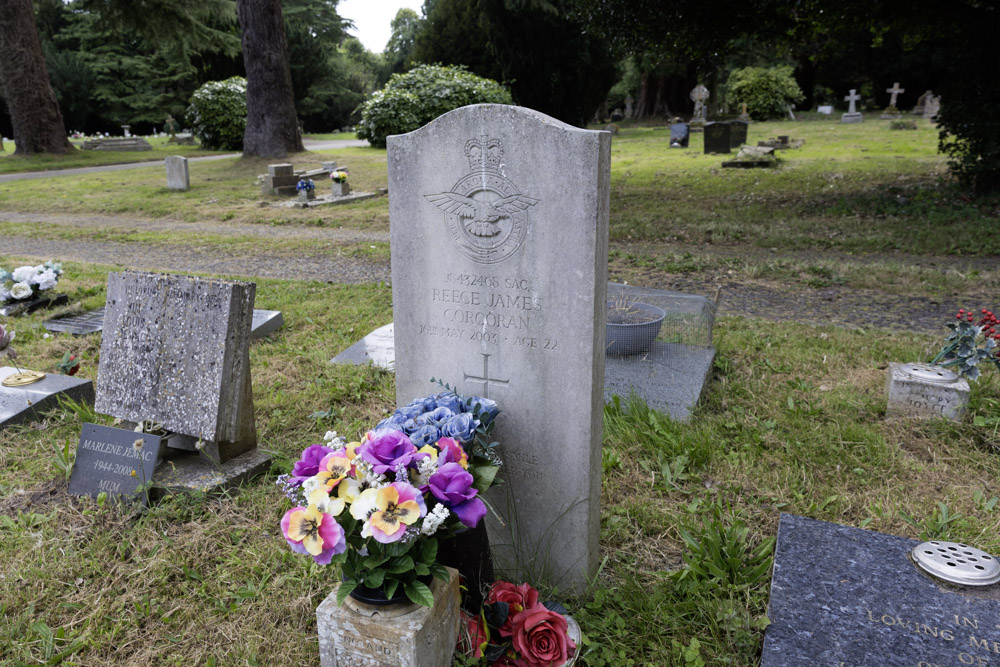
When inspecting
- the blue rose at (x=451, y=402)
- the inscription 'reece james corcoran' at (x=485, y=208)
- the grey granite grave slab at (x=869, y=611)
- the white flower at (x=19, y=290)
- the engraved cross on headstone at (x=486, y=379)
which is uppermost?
the inscription 'reece james corcoran' at (x=485, y=208)

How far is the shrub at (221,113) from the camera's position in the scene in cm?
2495

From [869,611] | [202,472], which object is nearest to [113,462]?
[202,472]

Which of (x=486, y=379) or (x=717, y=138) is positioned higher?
(x=717, y=138)

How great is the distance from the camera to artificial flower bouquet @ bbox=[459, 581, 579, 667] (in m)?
2.17

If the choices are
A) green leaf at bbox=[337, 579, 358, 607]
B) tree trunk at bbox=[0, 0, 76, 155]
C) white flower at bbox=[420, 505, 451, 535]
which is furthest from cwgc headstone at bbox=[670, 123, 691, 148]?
green leaf at bbox=[337, 579, 358, 607]

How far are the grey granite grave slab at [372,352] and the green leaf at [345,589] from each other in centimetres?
280

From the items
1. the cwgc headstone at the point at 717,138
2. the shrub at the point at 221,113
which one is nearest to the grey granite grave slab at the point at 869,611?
the cwgc headstone at the point at 717,138

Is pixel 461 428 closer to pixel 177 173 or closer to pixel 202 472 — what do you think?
pixel 202 472

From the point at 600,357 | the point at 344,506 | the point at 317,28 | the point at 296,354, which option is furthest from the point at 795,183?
the point at 317,28

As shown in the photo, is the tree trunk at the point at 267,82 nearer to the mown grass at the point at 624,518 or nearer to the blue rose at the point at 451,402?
the mown grass at the point at 624,518

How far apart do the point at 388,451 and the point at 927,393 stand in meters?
3.10

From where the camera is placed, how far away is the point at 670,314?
187 inches

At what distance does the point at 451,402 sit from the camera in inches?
97.3

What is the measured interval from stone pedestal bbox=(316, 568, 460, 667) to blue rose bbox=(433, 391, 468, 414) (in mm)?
618
